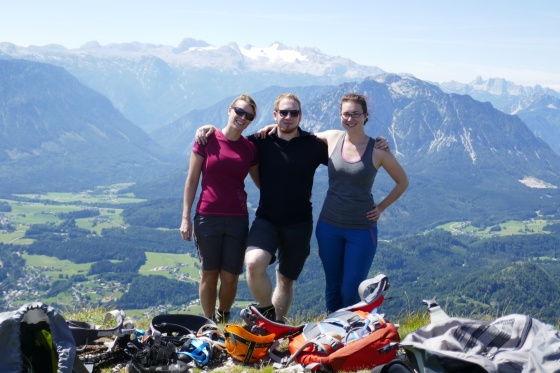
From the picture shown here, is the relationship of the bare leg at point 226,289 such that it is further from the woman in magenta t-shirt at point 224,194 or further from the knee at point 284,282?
the knee at point 284,282

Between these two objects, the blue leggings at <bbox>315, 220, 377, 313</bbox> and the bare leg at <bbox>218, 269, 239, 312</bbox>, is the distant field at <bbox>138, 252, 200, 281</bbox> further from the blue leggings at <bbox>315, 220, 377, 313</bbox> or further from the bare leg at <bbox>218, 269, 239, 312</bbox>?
the blue leggings at <bbox>315, 220, 377, 313</bbox>

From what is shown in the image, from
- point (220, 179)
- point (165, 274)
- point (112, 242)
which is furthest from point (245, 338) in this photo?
point (112, 242)

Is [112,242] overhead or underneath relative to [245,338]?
underneath

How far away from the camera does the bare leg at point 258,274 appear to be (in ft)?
22.3

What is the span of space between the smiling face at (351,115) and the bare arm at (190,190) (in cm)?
190

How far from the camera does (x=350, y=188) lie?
7062mm

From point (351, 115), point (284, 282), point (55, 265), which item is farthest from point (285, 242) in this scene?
point (55, 265)

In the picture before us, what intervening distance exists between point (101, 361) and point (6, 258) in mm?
157007

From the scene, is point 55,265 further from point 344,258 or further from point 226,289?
point 344,258

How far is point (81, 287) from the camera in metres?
122

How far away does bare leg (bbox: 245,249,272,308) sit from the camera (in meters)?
6.79

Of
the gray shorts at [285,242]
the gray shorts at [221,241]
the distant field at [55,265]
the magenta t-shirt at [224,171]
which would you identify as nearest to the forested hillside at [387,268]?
the distant field at [55,265]

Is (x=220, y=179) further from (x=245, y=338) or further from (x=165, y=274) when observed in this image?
(x=165, y=274)

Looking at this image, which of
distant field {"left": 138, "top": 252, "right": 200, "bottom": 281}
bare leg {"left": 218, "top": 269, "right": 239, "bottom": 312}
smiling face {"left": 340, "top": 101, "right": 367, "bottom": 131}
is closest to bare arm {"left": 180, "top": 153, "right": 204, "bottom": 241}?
bare leg {"left": 218, "top": 269, "right": 239, "bottom": 312}
